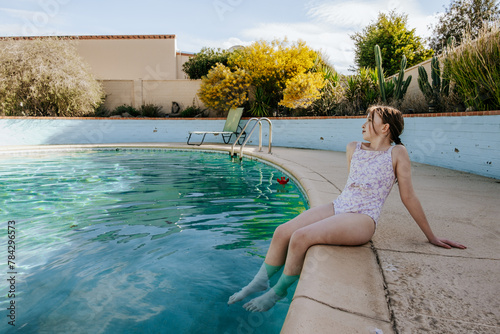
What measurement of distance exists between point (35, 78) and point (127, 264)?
1193 centimetres

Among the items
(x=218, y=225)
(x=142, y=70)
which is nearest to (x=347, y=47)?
(x=142, y=70)

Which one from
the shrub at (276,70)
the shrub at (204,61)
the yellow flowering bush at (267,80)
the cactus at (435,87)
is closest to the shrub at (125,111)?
the yellow flowering bush at (267,80)

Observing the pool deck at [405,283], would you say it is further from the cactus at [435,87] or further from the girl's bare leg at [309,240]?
the cactus at [435,87]

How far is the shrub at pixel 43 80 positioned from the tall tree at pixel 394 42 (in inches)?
629

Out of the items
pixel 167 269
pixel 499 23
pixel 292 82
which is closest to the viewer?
pixel 167 269

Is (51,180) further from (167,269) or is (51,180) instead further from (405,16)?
(405,16)

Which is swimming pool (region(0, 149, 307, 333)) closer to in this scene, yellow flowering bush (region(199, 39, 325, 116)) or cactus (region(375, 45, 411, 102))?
cactus (region(375, 45, 411, 102))

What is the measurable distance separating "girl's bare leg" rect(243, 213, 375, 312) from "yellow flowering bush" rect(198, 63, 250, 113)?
1101cm

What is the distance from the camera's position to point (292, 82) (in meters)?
10.5

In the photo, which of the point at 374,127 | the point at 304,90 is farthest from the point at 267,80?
the point at 374,127

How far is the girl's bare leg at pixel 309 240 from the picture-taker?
1.88 meters

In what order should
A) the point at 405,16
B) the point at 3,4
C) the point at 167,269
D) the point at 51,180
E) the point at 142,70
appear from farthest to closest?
1. the point at 405,16
2. the point at 142,70
3. the point at 3,4
4. the point at 51,180
5. the point at 167,269

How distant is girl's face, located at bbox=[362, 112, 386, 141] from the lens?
2162mm

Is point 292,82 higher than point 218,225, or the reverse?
point 292,82
